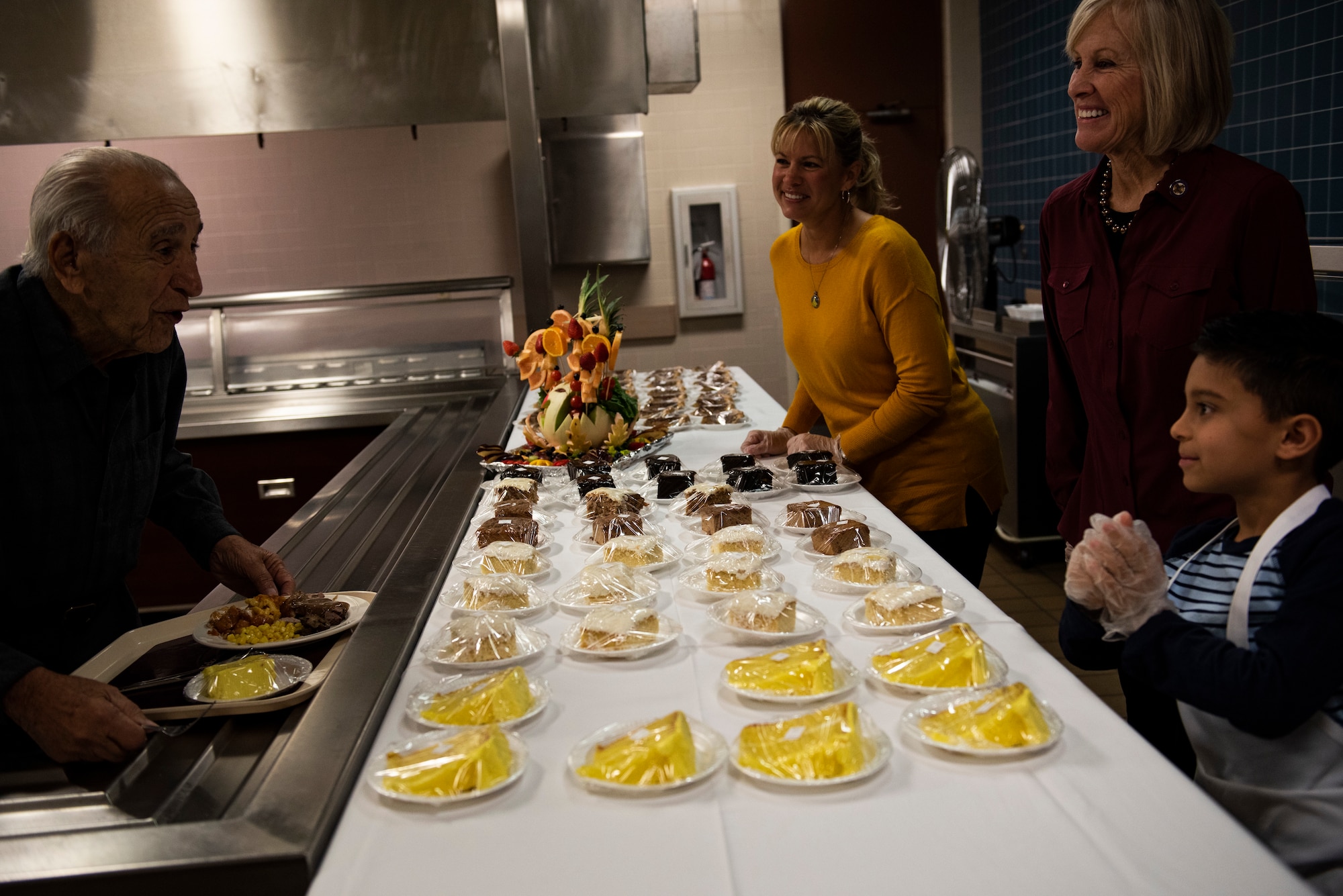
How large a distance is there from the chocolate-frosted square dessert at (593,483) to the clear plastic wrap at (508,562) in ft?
1.70

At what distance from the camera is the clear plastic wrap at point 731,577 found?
1704mm

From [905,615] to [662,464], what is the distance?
3.88ft

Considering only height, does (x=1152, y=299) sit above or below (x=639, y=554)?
above

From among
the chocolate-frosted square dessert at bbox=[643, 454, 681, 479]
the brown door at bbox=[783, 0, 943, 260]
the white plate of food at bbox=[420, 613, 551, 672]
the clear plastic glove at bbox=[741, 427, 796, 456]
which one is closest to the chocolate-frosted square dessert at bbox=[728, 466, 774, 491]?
the chocolate-frosted square dessert at bbox=[643, 454, 681, 479]

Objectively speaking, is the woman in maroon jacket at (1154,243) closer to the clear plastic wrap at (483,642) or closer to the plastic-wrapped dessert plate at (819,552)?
the plastic-wrapped dessert plate at (819,552)

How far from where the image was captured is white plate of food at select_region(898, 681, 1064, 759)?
1.13 meters

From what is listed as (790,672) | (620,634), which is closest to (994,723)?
(790,672)

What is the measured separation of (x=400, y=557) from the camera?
6.66 ft

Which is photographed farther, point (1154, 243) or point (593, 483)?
point (593, 483)

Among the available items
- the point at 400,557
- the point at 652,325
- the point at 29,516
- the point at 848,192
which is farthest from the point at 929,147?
the point at 29,516

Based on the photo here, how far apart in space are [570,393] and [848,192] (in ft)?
3.08

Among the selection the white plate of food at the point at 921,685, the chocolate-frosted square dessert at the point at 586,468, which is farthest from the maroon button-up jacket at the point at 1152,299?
the chocolate-frosted square dessert at the point at 586,468

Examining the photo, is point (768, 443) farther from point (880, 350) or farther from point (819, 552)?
point (819, 552)

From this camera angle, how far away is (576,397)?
295 cm
